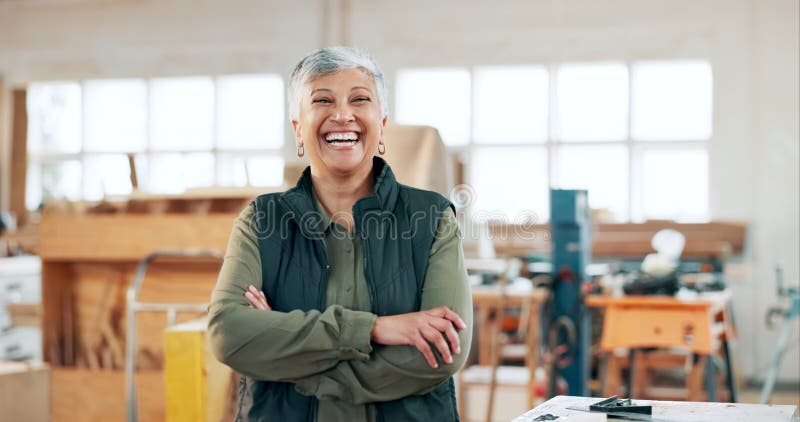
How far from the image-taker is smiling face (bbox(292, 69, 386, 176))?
1923 mm

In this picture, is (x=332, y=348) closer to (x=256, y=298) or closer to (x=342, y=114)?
(x=256, y=298)

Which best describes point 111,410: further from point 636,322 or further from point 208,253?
point 636,322

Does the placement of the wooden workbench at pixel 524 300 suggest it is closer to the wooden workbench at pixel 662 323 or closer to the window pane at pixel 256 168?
the wooden workbench at pixel 662 323

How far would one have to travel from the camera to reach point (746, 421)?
158 centimetres

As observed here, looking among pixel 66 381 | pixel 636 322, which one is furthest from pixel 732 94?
pixel 66 381

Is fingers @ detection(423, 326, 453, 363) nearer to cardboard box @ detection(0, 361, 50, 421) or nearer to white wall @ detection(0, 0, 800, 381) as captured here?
cardboard box @ detection(0, 361, 50, 421)

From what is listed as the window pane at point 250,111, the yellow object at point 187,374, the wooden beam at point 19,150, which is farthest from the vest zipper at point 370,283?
the wooden beam at point 19,150

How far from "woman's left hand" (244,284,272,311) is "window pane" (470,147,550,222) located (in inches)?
255

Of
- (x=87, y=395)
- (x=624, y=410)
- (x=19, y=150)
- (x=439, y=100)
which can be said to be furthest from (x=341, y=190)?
(x=19, y=150)

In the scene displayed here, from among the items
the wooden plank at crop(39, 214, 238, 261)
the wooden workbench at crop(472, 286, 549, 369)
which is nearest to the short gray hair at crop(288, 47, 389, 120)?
the wooden plank at crop(39, 214, 238, 261)

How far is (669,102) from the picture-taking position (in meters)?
7.98

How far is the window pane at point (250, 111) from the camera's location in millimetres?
8695

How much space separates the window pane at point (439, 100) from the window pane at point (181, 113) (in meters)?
1.97

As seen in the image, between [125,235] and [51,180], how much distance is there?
241 inches
